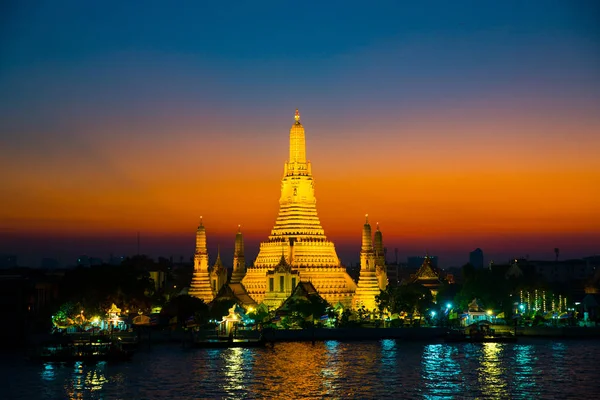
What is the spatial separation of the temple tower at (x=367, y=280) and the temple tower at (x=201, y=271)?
1565cm

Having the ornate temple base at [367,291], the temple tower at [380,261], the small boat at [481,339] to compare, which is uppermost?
the temple tower at [380,261]

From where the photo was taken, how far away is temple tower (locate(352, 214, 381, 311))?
12306 cm

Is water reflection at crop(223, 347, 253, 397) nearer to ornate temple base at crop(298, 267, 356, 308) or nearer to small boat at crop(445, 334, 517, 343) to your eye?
small boat at crop(445, 334, 517, 343)

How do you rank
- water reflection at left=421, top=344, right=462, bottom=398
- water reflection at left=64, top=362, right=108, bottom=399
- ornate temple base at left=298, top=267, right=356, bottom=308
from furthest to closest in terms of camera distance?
ornate temple base at left=298, top=267, right=356, bottom=308
water reflection at left=421, top=344, right=462, bottom=398
water reflection at left=64, top=362, right=108, bottom=399

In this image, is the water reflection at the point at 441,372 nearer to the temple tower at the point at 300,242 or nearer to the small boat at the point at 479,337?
the small boat at the point at 479,337

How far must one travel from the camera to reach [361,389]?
68.2 metres

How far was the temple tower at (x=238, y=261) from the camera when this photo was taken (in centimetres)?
13165

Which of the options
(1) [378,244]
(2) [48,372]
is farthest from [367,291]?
(2) [48,372]

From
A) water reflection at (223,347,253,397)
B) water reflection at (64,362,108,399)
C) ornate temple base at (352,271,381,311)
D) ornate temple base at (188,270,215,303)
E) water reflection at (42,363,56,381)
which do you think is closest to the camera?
water reflection at (64,362,108,399)

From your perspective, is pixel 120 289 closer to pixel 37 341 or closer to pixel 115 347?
pixel 37 341

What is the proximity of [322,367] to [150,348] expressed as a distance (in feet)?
75.9

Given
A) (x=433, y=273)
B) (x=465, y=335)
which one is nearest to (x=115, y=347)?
(x=465, y=335)

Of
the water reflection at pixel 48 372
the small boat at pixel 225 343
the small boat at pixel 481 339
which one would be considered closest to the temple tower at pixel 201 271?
the small boat at pixel 225 343

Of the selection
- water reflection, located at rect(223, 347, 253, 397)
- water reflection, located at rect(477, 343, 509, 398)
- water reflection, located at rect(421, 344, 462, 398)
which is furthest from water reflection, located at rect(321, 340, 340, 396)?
water reflection, located at rect(477, 343, 509, 398)
